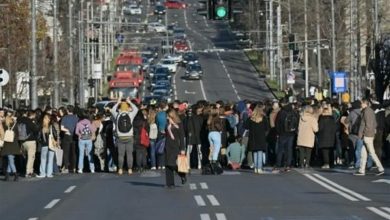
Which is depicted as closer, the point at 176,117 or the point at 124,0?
the point at 176,117

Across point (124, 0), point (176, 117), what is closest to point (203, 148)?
point (176, 117)

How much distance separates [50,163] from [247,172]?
194 inches

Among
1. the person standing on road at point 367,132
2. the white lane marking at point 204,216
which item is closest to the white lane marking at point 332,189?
the person standing on road at point 367,132

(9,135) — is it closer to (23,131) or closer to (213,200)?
(23,131)

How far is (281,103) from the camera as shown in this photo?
39.6 meters

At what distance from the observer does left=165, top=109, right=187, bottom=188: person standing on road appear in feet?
98.0

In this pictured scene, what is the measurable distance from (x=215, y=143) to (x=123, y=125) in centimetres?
231

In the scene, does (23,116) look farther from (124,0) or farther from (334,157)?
(124,0)

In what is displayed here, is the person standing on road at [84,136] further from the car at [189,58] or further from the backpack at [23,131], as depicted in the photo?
the car at [189,58]

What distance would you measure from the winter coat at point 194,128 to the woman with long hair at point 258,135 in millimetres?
1938

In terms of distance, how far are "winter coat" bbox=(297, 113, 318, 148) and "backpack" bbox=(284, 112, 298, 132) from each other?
0.50 feet

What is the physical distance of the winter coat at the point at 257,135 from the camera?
116 ft

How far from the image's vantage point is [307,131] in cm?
3700

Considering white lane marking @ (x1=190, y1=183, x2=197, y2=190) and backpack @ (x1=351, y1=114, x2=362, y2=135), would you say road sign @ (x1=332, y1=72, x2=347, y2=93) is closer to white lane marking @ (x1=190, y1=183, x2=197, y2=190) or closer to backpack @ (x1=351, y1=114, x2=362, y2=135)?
backpack @ (x1=351, y1=114, x2=362, y2=135)
